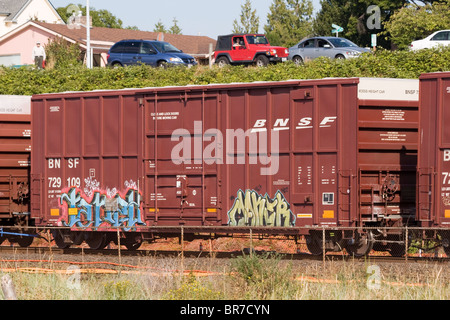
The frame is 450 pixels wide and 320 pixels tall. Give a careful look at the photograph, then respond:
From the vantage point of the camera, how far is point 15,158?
2081 cm

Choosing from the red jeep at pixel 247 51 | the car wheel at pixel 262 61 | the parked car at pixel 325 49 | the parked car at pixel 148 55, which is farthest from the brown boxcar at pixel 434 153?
the car wheel at pixel 262 61

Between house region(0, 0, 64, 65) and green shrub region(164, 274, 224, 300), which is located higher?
house region(0, 0, 64, 65)

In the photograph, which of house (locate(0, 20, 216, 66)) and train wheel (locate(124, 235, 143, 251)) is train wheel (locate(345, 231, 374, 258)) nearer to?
train wheel (locate(124, 235, 143, 251))

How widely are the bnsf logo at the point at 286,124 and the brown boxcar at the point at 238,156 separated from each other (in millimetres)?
23

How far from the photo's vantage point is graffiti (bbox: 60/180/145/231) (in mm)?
18516

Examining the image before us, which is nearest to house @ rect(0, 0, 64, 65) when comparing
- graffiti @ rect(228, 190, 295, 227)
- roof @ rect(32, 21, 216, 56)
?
roof @ rect(32, 21, 216, 56)

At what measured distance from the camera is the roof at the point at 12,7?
7812 cm

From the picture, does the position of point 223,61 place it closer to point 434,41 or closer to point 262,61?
point 262,61

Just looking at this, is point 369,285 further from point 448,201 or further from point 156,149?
point 156,149

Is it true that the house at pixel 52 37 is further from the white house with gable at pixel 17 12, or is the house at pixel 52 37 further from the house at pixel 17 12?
the white house with gable at pixel 17 12

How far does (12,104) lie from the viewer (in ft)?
68.0

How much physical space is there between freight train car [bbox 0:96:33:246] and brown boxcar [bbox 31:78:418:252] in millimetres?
1485

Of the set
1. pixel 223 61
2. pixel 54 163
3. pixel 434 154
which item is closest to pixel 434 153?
pixel 434 154

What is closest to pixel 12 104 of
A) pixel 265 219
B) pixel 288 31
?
pixel 265 219
